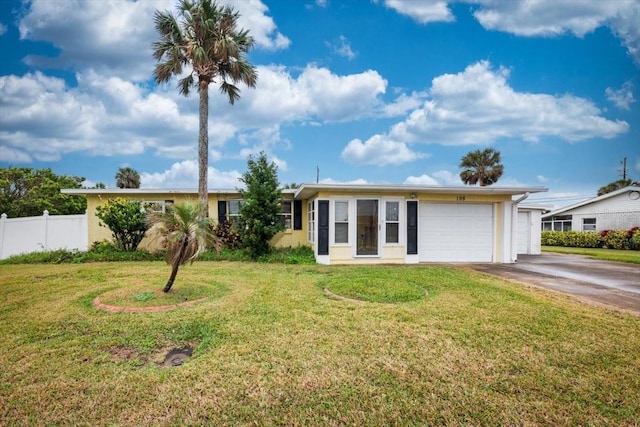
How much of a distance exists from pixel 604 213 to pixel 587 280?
689 inches

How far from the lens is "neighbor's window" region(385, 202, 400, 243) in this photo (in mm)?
11320

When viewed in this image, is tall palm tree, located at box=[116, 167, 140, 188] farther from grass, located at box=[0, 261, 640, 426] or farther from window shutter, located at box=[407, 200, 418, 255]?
window shutter, located at box=[407, 200, 418, 255]

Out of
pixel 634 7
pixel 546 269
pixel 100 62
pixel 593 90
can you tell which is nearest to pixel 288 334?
pixel 546 269

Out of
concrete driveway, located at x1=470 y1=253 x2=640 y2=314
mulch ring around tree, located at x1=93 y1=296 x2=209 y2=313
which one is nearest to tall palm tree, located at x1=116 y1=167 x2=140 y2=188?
mulch ring around tree, located at x1=93 y1=296 x2=209 y2=313

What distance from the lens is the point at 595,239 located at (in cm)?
2042

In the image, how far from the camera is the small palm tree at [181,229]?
547cm

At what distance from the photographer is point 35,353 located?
12.1 feet

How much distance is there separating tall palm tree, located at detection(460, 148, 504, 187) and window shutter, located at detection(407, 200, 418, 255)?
A: 1736 centimetres

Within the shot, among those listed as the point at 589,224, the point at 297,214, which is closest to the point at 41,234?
the point at 297,214

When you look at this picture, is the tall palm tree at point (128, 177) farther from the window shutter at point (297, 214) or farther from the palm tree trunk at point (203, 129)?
the window shutter at point (297, 214)

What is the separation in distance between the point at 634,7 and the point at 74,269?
Result: 22.7 meters

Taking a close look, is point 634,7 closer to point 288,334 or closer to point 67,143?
point 288,334

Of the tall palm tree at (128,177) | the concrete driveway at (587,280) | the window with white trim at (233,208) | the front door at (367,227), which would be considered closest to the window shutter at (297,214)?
the window with white trim at (233,208)

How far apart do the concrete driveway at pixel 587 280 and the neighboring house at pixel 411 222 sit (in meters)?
1.24
